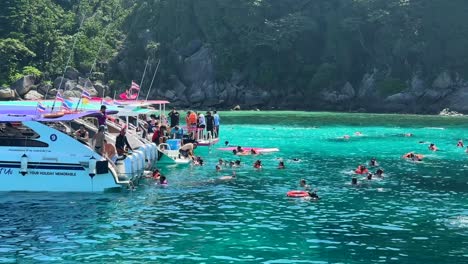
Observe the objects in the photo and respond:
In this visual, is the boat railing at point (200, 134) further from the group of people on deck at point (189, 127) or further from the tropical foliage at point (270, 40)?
the tropical foliage at point (270, 40)

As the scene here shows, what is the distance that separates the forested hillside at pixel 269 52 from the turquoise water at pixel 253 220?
251 ft

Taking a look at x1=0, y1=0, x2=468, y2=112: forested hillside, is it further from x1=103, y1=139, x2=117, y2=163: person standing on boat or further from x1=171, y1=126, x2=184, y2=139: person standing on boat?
x1=103, y1=139, x2=117, y2=163: person standing on boat

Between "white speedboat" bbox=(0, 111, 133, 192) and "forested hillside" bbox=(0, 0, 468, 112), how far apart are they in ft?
274

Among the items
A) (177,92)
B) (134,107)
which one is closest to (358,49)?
(177,92)

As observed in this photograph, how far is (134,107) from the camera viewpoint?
3831cm

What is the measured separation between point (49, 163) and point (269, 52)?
9801cm

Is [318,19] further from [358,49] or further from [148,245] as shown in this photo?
[148,245]

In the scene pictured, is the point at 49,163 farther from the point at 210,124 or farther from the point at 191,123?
the point at 210,124

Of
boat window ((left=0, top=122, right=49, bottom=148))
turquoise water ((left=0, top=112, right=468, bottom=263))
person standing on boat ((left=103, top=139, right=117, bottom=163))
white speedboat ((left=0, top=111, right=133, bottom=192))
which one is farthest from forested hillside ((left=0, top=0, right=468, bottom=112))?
white speedboat ((left=0, top=111, right=133, bottom=192))

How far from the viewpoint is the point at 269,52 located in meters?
121

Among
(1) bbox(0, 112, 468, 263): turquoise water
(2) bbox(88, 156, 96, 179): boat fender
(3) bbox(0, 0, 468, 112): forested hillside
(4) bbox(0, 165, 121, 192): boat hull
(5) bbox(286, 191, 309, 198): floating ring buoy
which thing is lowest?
(1) bbox(0, 112, 468, 263): turquoise water

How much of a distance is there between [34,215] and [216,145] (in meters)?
29.1

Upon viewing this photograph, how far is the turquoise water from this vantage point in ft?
57.4

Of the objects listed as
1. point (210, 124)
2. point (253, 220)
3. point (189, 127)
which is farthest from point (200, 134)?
point (253, 220)
